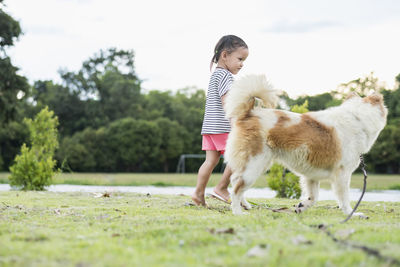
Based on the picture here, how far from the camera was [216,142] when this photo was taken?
4609 mm

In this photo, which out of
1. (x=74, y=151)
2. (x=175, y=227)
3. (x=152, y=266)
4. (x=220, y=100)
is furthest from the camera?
(x=74, y=151)

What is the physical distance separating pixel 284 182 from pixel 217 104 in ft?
12.6

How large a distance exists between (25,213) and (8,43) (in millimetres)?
17269

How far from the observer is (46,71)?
1453 inches

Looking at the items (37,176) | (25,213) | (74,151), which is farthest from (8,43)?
(25,213)

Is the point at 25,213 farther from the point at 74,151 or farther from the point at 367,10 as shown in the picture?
the point at 74,151

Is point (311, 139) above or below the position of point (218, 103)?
below

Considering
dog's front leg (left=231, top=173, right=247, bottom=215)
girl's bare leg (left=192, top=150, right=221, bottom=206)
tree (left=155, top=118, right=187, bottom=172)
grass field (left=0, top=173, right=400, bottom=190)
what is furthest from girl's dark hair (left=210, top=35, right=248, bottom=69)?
tree (left=155, top=118, right=187, bottom=172)

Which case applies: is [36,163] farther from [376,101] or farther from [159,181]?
[376,101]

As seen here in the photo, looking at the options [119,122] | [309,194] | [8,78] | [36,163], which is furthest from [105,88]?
[309,194]

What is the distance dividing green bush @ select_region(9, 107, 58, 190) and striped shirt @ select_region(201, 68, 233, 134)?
5848 millimetres

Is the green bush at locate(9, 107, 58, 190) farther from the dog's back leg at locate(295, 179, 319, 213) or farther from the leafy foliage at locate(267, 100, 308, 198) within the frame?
the dog's back leg at locate(295, 179, 319, 213)

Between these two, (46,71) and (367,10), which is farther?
(46,71)

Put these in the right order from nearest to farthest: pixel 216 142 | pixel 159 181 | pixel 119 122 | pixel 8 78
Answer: pixel 216 142 < pixel 159 181 < pixel 8 78 < pixel 119 122
